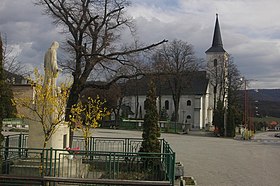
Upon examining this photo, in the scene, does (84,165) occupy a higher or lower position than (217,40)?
lower

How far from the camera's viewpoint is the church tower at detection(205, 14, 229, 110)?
204 feet

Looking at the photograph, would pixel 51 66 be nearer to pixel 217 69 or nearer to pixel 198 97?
pixel 217 69

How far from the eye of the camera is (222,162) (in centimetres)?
1983

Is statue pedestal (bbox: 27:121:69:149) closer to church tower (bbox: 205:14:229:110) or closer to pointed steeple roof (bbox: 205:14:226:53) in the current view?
church tower (bbox: 205:14:229:110)

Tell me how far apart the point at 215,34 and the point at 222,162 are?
65650 millimetres

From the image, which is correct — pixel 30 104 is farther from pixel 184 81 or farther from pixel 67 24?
pixel 184 81

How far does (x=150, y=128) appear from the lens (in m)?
14.9

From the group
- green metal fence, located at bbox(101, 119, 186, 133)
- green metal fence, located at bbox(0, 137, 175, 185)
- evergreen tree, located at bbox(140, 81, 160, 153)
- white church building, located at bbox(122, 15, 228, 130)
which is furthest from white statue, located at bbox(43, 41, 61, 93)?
white church building, located at bbox(122, 15, 228, 130)

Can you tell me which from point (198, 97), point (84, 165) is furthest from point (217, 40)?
point (84, 165)

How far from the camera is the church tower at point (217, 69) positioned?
6219 cm

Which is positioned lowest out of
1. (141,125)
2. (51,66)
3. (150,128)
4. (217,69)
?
(141,125)

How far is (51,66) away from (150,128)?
15.3 feet

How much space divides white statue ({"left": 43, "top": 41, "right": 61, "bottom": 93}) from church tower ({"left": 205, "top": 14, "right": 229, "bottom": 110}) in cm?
4391

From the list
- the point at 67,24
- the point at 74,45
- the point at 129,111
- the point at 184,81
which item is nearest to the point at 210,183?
the point at 74,45
